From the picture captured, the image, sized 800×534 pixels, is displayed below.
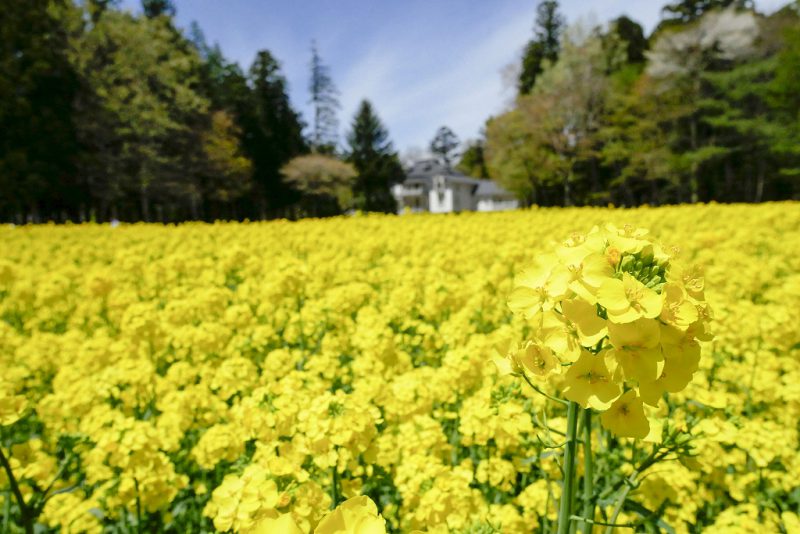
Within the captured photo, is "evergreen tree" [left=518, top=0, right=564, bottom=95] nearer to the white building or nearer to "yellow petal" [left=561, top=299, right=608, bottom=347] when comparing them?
the white building

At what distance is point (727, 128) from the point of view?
105ft

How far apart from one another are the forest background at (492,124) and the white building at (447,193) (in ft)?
68.4

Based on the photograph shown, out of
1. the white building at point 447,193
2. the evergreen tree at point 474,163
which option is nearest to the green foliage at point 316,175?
the white building at point 447,193

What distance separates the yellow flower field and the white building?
59.0 metres

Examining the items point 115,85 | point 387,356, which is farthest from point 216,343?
point 115,85

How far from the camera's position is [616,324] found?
1007 millimetres

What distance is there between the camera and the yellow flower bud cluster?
3.28ft

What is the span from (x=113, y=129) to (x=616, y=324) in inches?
1417

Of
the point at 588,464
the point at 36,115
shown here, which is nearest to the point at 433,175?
the point at 36,115

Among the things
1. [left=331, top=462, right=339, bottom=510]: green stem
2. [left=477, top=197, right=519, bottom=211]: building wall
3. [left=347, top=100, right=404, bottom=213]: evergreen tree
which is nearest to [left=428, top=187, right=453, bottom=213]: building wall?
[left=477, top=197, right=519, bottom=211]: building wall

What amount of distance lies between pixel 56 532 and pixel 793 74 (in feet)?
127

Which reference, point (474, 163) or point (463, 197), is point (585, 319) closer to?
point (463, 197)

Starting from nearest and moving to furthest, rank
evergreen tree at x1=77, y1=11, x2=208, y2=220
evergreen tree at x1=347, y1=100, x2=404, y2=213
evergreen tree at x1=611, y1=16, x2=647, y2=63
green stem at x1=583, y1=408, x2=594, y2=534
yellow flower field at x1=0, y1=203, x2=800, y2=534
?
green stem at x1=583, y1=408, x2=594, y2=534 < yellow flower field at x1=0, y1=203, x2=800, y2=534 < evergreen tree at x1=77, y1=11, x2=208, y2=220 < evergreen tree at x1=611, y1=16, x2=647, y2=63 < evergreen tree at x1=347, y1=100, x2=404, y2=213

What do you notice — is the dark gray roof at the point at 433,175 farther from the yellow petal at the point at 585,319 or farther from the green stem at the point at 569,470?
the yellow petal at the point at 585,319
